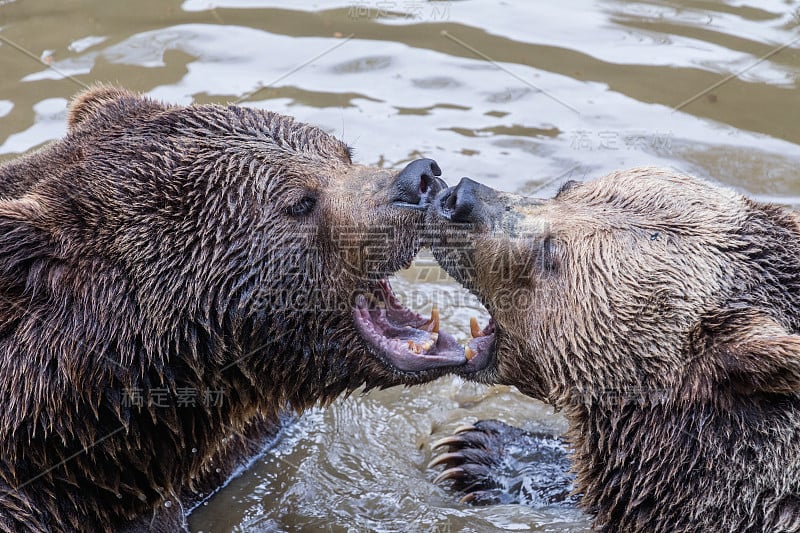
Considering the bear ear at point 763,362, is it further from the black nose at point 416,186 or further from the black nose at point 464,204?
the black nose at point 416,186

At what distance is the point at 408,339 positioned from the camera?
5.57 m

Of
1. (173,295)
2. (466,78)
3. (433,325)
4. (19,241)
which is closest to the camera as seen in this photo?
(19,241)

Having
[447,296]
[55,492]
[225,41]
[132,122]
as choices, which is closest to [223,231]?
[132,122]

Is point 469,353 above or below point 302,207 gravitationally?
below

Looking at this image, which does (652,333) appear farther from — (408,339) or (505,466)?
(505,466)

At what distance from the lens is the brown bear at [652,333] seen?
186 inches

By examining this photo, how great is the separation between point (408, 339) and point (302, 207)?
3.24 feet

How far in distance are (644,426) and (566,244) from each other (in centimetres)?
104

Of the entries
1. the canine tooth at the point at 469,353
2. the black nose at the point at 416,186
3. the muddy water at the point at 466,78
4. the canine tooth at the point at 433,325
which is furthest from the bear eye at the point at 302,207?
the muddy water at the point at 466,78

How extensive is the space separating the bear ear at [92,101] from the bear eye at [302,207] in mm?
1223

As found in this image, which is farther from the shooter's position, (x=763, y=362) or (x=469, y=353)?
(x=469, y=353)

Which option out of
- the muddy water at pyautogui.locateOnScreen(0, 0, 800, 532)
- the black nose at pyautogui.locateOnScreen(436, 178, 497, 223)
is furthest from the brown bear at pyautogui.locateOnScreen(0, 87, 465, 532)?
the muddy water at pyautogui.locateOnScreen(0, 0, 800, 532)

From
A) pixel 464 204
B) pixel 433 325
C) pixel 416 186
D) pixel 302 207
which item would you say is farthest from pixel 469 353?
pixel 302 207

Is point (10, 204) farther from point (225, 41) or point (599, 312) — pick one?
point (225, 41)
